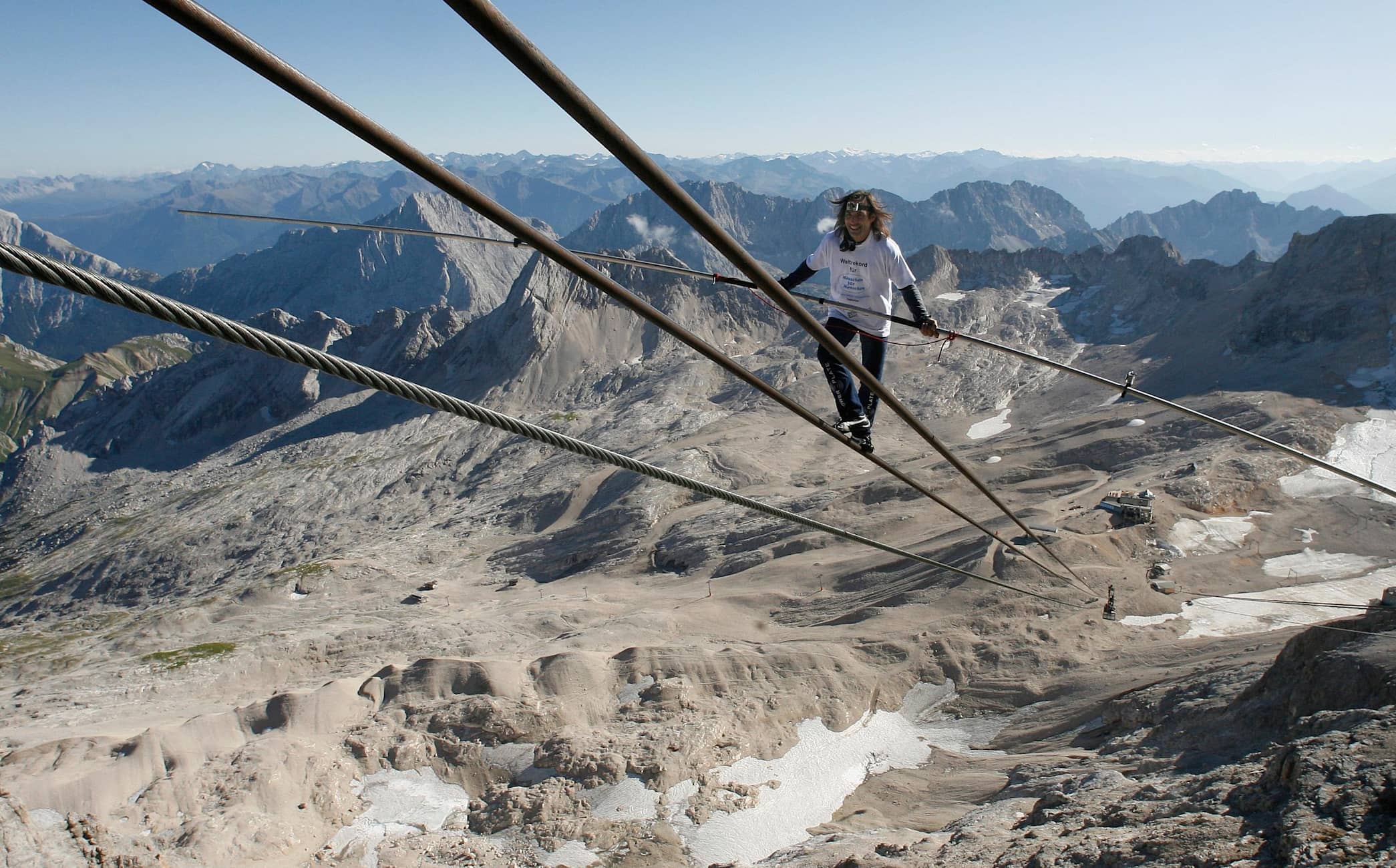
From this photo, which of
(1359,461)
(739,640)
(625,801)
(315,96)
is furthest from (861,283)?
(1359,461)

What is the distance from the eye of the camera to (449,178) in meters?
2.88

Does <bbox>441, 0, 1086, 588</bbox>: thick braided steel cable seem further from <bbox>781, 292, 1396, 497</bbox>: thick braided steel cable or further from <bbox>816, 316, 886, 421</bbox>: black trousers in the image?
<bbox>816, 316, 886, 421</bbox>: black trousers

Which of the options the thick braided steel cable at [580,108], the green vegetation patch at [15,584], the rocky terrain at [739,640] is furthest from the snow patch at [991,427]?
the green vegetation patch at [15,584]

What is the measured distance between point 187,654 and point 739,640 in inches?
1404

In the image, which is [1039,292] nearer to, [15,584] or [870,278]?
[870,278]

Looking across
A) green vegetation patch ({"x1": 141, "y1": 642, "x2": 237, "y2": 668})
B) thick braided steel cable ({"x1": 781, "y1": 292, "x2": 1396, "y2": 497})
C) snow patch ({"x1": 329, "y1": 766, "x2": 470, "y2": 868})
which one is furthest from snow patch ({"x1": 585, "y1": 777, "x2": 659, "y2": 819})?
green vegetation patch ({"x1": 141, "y1": 642, "x2": 237, "y2": 668})

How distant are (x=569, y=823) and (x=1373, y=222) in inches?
4631

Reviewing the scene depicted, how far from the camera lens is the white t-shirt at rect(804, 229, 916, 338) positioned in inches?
339

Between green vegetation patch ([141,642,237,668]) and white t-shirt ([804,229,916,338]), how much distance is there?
157 feet

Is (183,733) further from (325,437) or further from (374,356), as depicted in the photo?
(374,356)

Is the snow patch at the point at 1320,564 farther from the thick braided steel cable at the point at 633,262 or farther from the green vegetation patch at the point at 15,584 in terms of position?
the green vegetation patch at the point at 15,584

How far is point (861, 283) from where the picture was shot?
874cm

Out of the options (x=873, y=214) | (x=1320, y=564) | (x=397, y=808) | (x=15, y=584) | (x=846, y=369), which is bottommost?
(x=15, y=584)

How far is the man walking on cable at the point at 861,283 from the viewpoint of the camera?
855 centimetres
